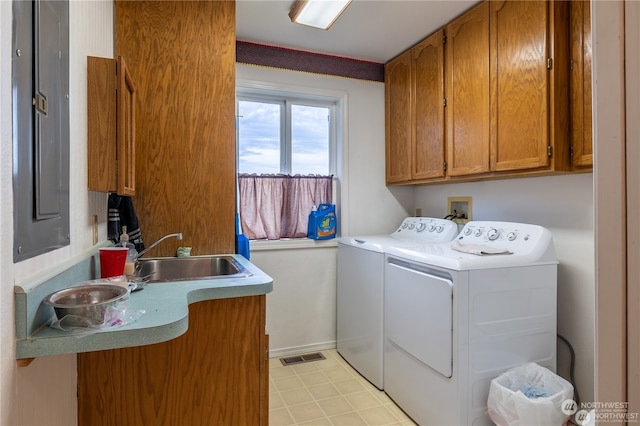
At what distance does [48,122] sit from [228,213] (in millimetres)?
1257

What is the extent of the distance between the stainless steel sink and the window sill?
2.51 ft

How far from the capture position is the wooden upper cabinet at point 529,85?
1.75 meters

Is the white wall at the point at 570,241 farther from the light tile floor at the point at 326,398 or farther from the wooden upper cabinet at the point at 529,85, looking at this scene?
the light tile floor at the point at 326,398

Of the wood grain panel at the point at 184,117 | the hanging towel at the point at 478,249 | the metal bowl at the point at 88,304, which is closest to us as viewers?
the metal bowl at the point at 88,304

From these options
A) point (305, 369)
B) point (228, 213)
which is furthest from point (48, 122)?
point (305, 369)

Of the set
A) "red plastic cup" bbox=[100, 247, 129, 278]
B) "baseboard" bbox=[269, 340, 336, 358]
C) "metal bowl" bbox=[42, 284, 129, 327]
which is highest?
A: "red plastic cup" bbox=[100, 247, 129, 278]

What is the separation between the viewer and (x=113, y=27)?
192 centimetres

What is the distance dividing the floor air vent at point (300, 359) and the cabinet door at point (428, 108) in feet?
5.52

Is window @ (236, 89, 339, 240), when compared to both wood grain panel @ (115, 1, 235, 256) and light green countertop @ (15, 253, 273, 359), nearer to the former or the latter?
wood grain panel @ (115, 1, 235, 256)

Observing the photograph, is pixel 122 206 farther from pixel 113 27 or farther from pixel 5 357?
pixel 5 357

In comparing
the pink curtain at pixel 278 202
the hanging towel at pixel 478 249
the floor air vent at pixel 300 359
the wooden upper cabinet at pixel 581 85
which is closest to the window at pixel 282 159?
the pink curtain at pixel 278 202

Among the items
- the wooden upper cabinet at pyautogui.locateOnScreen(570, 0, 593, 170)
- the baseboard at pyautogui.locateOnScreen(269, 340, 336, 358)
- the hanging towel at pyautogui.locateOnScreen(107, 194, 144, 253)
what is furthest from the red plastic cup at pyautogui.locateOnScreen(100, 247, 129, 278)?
the wooden upper cabinet at pyautogui.locateOnScreen(570, 0, 593, 170)

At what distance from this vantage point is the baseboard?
2891 millimetres

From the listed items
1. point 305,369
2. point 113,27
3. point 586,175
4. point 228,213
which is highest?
point 113,27
